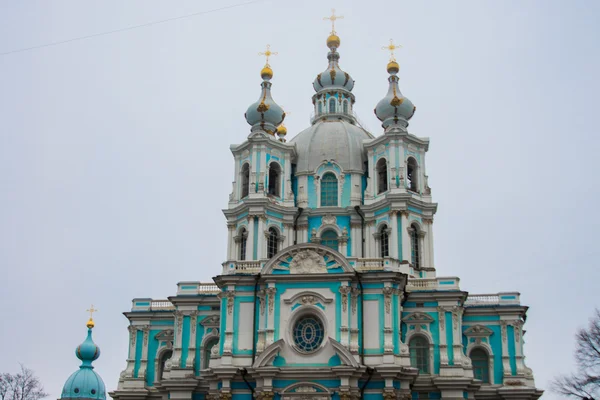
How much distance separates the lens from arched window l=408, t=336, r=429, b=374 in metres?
39.9

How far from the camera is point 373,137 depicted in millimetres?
51156

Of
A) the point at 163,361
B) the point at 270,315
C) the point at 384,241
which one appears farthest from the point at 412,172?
the point at 163,361

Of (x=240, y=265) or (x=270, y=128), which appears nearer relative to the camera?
(x=240, y=265)

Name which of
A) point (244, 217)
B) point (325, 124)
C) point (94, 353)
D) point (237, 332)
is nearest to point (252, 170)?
point (244, 217)

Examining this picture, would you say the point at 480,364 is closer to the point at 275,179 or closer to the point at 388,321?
the point at 388,321

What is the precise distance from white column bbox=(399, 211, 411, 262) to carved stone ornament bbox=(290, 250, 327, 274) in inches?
257

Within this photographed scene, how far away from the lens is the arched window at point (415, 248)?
4422 centimetres

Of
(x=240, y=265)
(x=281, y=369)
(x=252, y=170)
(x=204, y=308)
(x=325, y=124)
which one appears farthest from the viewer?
(x=325, y=124)

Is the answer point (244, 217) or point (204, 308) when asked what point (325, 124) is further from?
point (204, 308)

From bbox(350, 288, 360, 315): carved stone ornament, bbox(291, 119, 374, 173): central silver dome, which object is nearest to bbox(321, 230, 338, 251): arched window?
bbox(291, 119, 374, 173): central silver dome

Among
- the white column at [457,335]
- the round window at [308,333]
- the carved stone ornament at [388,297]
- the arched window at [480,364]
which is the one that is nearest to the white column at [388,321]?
the carved stone ornament at [388,297]

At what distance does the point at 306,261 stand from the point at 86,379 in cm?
2348

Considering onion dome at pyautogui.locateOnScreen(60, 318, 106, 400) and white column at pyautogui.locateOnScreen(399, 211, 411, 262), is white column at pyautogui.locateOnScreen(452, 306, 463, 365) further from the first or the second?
onion dome at pyautogui.locateOnScreen(60, 318, 106, 400)

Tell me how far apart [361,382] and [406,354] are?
251 centimetres
